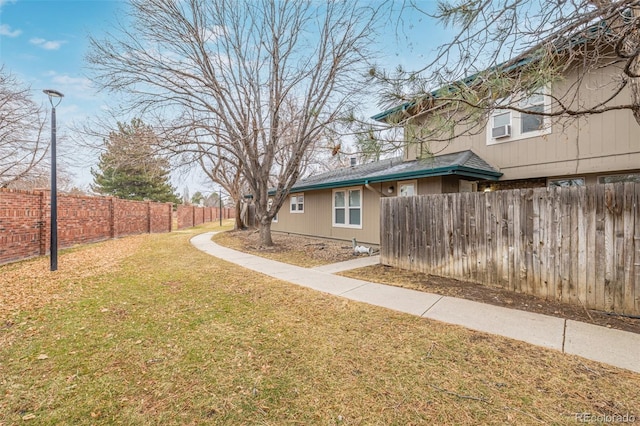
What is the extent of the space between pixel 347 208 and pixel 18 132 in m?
14.0

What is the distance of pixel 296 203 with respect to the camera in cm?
1430

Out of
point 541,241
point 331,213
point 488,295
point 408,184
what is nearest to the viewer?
point 541,241

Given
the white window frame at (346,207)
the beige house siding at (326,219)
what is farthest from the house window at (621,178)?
the white window frame at (346,207)

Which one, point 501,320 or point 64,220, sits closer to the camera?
point 501,320

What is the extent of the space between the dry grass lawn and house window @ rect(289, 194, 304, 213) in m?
9.86

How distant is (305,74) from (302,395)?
947 centimetres

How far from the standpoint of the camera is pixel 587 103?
6441 mm

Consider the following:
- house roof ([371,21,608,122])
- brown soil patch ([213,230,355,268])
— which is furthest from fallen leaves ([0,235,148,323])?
house roof ([371,21,608,122])

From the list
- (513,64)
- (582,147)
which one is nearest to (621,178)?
(582,147)

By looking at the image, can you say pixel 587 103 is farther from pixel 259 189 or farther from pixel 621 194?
pixel 259 189

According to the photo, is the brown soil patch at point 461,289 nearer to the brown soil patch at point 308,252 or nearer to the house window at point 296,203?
the brown soil patch at point 308,252

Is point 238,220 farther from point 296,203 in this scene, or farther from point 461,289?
point 461,289

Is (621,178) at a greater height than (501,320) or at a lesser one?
greater

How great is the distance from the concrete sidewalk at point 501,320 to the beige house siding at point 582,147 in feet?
9.57
